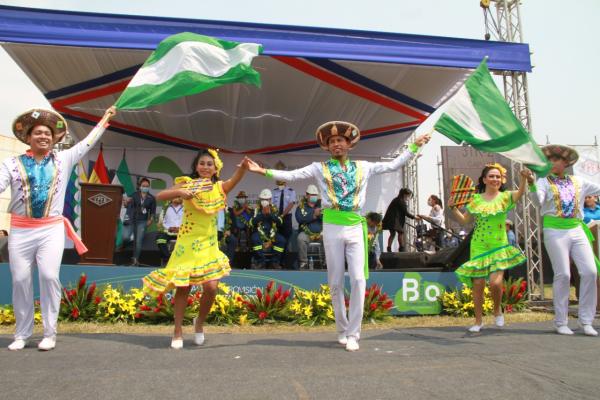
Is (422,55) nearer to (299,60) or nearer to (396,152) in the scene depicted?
(299,60)

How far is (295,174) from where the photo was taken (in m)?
4.23

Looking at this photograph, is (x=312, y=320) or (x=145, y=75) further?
(x=312, y=320)

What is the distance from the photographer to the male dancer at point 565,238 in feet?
15.9

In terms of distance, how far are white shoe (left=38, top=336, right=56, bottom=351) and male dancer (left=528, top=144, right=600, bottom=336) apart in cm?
434

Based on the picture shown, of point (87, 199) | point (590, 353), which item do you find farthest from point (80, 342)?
point (590, 353)

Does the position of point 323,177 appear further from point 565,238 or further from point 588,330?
point 588,330

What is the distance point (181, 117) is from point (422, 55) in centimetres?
476

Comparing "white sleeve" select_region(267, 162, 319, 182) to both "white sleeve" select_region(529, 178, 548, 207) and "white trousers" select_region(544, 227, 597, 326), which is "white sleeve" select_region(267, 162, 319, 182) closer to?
"white sleeve" select_region(529, 178, 548, 207)

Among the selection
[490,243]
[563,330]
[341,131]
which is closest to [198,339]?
[341,131]

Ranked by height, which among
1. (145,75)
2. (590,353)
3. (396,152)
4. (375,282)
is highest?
(396,152)

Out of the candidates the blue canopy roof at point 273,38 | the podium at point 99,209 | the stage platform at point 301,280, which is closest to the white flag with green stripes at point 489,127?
the blue canopy roof at point 273,38

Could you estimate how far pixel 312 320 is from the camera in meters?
5.84

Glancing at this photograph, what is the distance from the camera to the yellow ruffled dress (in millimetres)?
4035

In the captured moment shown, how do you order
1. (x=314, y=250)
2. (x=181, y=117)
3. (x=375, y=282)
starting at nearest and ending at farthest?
(x=375, y=282)
(x=314, y=250)
(x=181, y=117)
